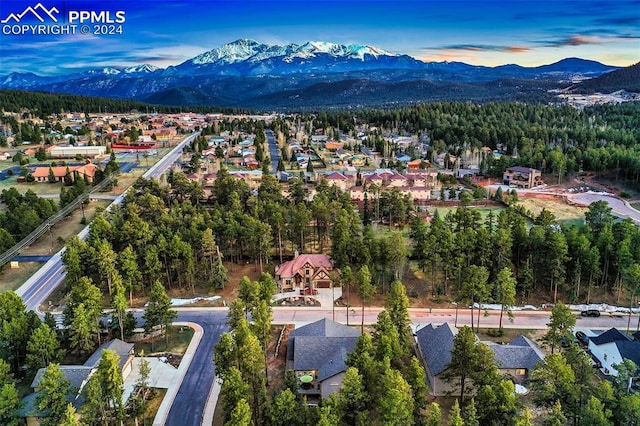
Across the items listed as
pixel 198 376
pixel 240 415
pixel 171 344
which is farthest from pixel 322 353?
pixel 171 344

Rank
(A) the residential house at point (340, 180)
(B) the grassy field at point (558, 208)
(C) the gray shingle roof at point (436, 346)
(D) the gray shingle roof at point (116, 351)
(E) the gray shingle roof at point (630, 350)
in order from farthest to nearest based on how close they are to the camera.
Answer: (A) the residential house at point (340, 180) < (B) the grassy field at point (558, 208) < (D) the gray shingle roof at point (116, 351) < (E) the gray shingle roof at point (630, 350) < (C) the gray shingle roof at point (436, 346)

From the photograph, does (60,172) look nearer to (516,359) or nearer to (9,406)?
(9,406)

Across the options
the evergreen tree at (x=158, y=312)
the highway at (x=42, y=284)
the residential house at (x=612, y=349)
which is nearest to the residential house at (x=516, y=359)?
the residential house at (x=612, y=349)

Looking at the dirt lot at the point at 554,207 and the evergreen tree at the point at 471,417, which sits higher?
the evergreen tree at the point at 471,417

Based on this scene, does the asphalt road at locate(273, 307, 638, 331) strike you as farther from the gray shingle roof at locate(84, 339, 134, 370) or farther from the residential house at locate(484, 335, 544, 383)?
the gray shingle roof at locate(84, 339, 134, 370)

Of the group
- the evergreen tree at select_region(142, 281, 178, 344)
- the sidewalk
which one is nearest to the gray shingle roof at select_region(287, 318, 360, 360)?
the sidewalk

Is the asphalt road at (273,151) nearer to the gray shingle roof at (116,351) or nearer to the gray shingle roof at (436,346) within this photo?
the gray shingle roof at (116,351)

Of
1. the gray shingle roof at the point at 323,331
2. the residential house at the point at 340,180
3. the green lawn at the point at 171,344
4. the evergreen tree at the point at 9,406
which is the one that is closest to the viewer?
the evergreen tree at the point at 9,406
